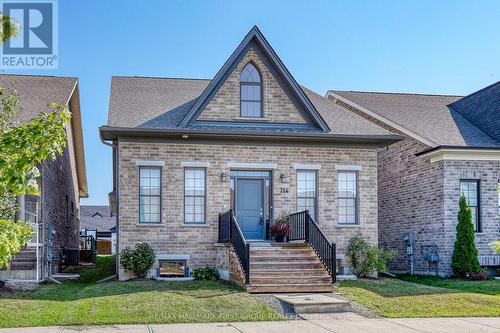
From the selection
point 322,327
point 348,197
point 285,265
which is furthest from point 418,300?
point 348,197

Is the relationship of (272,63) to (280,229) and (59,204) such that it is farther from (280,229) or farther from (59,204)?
(59,204)

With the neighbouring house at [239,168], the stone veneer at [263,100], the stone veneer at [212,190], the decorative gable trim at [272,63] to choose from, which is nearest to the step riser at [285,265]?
the neighbouring house at [239,168]

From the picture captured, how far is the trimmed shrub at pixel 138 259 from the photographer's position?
17422 mm

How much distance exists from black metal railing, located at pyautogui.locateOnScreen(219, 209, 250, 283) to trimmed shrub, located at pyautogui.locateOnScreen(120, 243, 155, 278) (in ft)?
7.10

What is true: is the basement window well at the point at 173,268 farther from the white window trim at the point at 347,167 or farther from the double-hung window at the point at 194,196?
the white window trim at the point at 347,167

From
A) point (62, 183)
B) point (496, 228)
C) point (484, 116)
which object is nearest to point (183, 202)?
point (62, 183)

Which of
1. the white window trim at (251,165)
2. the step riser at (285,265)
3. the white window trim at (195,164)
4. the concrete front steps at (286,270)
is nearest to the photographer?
the concrete front steps at (286,270)

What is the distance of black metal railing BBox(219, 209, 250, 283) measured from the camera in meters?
15.2

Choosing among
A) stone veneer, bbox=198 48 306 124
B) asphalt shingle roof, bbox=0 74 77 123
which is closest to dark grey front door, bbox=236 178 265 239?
stone veneer, bbox=198 48 306 124

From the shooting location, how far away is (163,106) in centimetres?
2028

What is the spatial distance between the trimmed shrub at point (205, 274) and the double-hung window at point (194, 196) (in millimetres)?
1545

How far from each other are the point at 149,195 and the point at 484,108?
1360 centimetres

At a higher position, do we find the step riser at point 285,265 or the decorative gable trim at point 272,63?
the decorative gable trim at point 272,63

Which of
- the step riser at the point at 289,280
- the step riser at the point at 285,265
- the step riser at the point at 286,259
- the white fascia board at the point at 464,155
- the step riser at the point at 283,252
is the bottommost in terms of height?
the step riser at the point at 289,280
